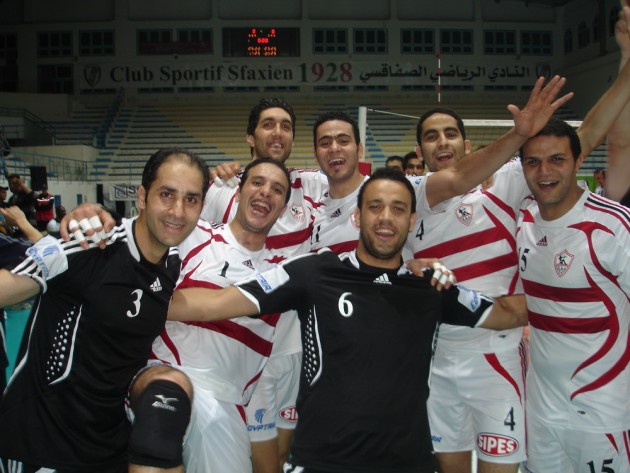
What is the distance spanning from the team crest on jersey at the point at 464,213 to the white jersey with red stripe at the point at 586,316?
0.54 metres

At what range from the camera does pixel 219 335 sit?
3324 mm

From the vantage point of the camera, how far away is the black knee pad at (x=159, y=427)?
2520 millimetres

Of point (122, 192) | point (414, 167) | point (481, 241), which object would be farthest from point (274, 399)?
point (122, 192)

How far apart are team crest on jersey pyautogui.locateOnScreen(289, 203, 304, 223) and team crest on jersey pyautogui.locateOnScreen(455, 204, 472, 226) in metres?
1.23

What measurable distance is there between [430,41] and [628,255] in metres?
26.9

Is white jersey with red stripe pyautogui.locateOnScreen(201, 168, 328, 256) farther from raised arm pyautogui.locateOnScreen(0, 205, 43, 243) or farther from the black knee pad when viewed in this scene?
the black knee pad

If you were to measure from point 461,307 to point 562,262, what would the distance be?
681 mm

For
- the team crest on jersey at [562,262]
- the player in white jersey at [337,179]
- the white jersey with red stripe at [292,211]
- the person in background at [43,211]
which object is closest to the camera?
the team crest on jersey at [562,262]

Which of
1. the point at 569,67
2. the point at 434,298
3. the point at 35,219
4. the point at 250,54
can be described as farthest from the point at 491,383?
the point at 569,67

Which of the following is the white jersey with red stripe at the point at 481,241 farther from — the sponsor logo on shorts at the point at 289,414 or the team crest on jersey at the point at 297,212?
the sponsor logo on shorts at the point at 289,414

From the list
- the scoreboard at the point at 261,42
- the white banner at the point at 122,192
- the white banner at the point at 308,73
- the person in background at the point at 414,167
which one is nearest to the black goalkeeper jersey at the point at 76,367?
the person in background at the point at 414,167

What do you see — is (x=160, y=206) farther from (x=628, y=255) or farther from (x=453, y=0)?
(x=453, y=0)

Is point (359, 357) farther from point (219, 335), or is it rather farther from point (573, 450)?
point (573, 450)

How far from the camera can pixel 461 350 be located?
3.73 metres
